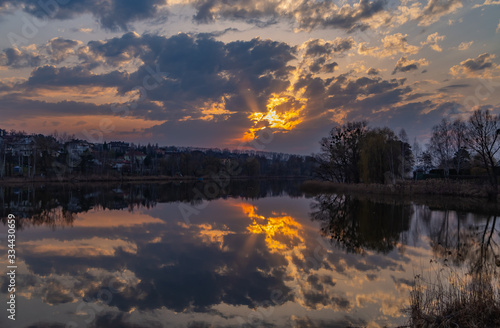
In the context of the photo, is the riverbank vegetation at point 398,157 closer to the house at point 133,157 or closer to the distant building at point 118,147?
the house at point 133,157

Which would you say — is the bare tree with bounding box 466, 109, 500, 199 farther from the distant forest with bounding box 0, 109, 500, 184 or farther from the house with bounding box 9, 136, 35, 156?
the house with bounding box 9, 136, 35, 156

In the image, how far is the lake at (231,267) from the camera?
6691mm

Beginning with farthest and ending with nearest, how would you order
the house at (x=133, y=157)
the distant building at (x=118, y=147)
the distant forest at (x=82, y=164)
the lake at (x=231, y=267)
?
the distant building at (x=118, y=147) < the house at (x=133, y=157) < the distant forest at (x=82, y=164) < the lake at (x=231, y=267)

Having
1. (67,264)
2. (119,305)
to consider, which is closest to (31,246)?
(67,264)

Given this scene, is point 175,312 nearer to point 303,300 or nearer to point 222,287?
point 222,287

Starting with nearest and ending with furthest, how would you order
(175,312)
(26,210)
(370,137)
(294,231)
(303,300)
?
1. (175,312)
2. (303,300)
3. (294,231)
4. (26,210)
5. (370,137)

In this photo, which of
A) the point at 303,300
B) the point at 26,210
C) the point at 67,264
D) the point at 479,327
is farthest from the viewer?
the point at 26,210

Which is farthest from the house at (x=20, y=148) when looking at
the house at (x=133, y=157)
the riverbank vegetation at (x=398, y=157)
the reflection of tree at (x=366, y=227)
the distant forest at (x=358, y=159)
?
the reflection of tree at (x=366, y=227)

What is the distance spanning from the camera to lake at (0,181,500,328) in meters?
6.69

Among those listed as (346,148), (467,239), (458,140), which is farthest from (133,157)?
(467,239)

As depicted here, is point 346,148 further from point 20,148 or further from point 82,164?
point 20,148

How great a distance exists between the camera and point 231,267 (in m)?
9.95

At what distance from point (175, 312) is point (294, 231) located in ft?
32.9

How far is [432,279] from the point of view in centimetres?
847
